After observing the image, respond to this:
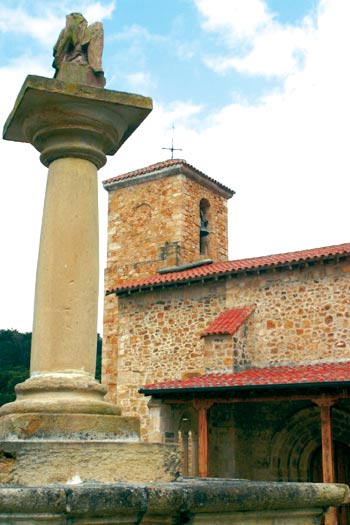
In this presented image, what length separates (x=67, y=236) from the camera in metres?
4.29

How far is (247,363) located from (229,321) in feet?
3.37

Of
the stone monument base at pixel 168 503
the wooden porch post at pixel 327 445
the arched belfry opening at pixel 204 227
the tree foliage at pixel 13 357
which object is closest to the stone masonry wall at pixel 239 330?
the wooden porch post at pixel 327 445

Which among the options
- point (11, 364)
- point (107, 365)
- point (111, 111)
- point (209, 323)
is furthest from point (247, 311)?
point (11, 364)

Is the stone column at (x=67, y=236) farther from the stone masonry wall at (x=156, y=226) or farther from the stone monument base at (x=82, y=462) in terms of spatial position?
the stone masonry wall at (x=156, y=226)

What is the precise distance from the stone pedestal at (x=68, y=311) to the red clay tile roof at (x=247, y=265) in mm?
10684

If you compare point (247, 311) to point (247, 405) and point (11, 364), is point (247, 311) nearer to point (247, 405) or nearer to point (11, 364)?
point (247, 405)

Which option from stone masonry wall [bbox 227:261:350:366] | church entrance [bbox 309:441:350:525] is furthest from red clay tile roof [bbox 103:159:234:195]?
church entrance [bbox 309:441:350:525]

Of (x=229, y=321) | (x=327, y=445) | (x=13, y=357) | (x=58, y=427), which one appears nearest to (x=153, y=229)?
(x=229, y=321)

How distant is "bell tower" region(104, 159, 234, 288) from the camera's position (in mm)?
21859

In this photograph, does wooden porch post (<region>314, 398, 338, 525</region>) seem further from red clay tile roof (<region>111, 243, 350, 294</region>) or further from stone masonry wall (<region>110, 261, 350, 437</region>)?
red clay tile roof (<region>111, 243, 350, 294</region>)

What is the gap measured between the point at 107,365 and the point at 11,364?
17912mm

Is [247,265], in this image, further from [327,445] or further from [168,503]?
[168,503]

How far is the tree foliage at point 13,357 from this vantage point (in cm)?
3286

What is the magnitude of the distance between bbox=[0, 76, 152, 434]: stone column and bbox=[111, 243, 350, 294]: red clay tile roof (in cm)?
1081
